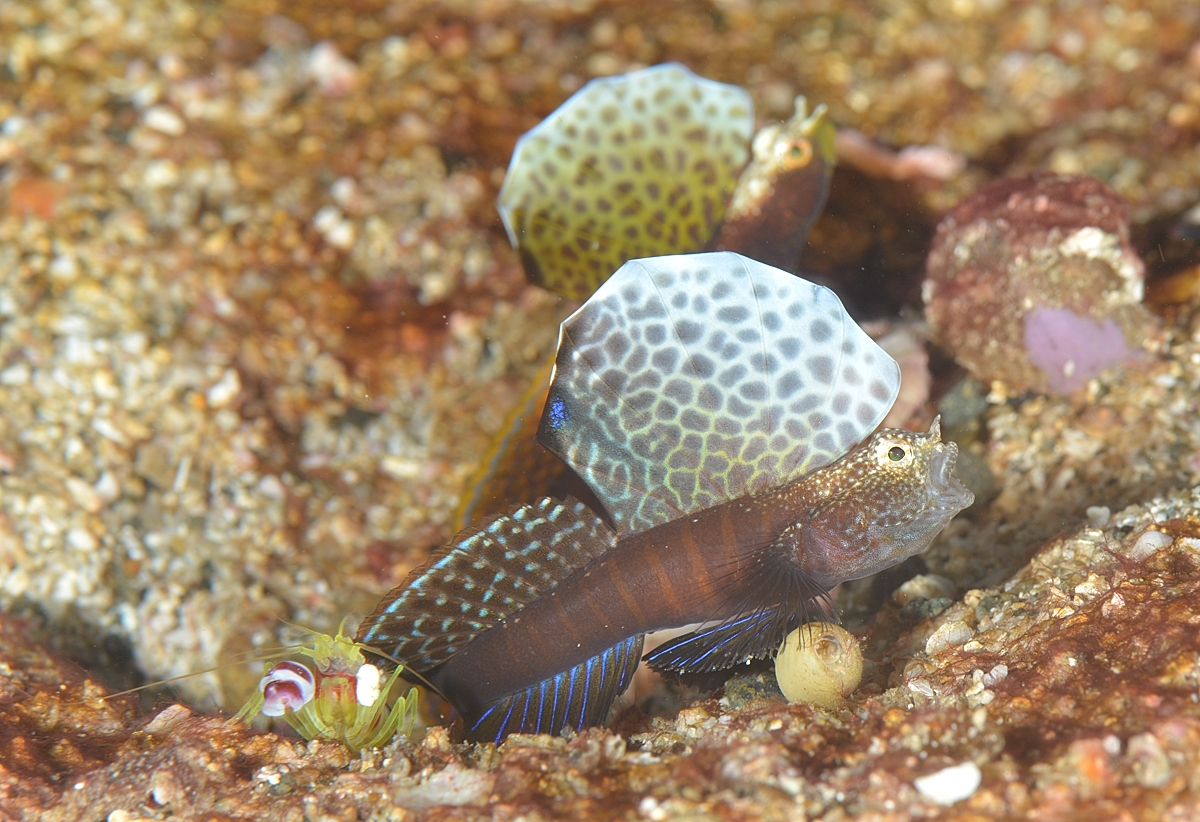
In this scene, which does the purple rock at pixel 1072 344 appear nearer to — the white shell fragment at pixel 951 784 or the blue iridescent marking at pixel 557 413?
the blue iridescent marking at pixel 557 413

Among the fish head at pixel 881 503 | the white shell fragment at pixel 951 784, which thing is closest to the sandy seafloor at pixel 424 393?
the white shell fragment at pixel 951 784

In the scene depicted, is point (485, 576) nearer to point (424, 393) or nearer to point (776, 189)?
point (424, 393)

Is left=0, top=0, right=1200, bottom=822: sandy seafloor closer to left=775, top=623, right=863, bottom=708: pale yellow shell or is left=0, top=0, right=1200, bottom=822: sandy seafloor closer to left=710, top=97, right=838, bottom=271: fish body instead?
left=775, top=623, right=863, bottom=708: pale yellow shell

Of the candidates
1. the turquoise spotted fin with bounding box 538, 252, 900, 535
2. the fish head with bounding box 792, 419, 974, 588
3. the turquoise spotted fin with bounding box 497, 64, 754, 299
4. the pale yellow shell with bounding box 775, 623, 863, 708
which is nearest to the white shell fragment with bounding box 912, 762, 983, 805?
the pale yellow shell with bounding box 775, 623, 863, 708

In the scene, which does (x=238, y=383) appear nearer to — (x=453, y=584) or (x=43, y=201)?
(x=43, y=201)

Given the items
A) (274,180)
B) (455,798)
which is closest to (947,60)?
(274,180)

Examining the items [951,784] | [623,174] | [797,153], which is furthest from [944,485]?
[623,174]

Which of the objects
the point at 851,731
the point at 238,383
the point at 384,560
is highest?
the point at 238,383
